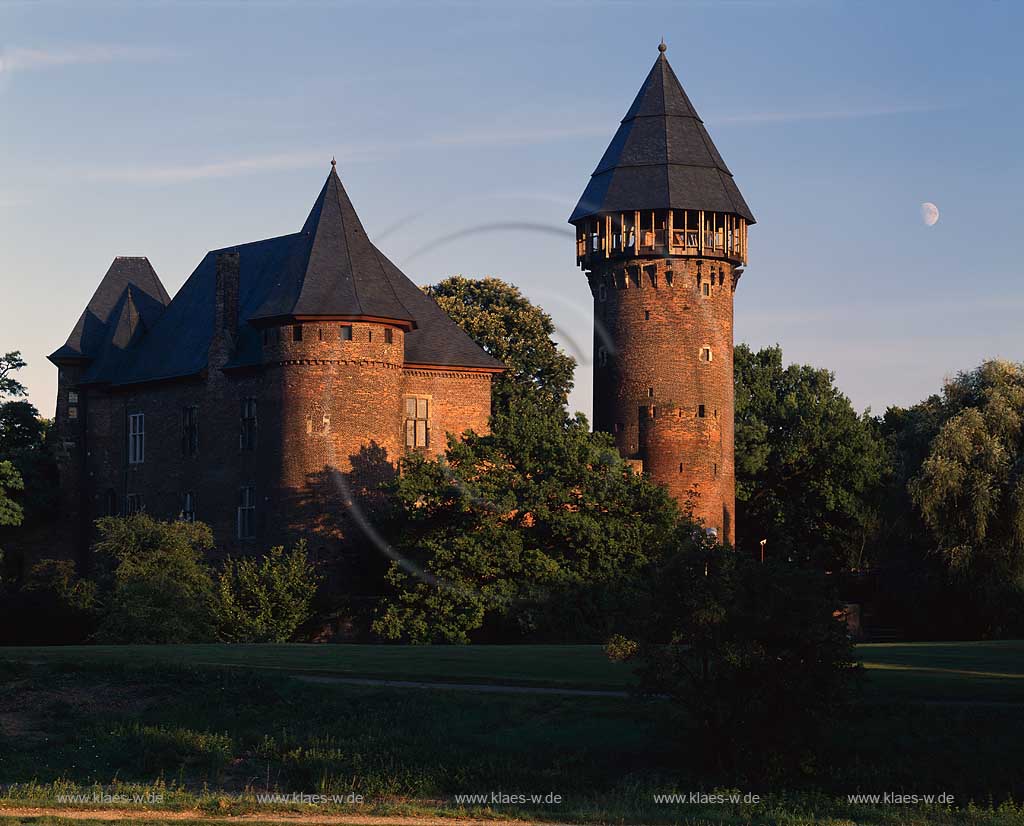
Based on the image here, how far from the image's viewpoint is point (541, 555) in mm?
46625

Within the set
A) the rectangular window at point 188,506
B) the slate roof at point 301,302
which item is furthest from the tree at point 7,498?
the rectangular window at point 188,506

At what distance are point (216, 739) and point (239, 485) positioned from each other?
32843 mm

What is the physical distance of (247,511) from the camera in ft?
181

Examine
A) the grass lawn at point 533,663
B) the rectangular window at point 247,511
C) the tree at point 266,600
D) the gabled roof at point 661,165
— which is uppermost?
the gabled roof at point 661,165

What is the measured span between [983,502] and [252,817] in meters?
38.4

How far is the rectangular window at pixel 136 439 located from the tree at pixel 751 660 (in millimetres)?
42388

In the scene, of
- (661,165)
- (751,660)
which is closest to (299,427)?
(661,165)

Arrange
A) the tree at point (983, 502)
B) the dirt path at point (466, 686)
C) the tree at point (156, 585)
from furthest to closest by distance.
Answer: the tree at point (983, 502)
the tree at point (156, 585)
the dirt path at point (466, 686)

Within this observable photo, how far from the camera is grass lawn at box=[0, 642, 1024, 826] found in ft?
65.5

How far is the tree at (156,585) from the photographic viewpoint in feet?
143

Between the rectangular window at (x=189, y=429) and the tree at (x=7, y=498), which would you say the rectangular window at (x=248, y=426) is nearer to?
the rectangular window at (x=189, y=429)

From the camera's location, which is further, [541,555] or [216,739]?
[541,555]

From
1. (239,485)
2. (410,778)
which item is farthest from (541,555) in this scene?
(410,778)

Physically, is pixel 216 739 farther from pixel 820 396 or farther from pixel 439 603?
pixel 820 396
